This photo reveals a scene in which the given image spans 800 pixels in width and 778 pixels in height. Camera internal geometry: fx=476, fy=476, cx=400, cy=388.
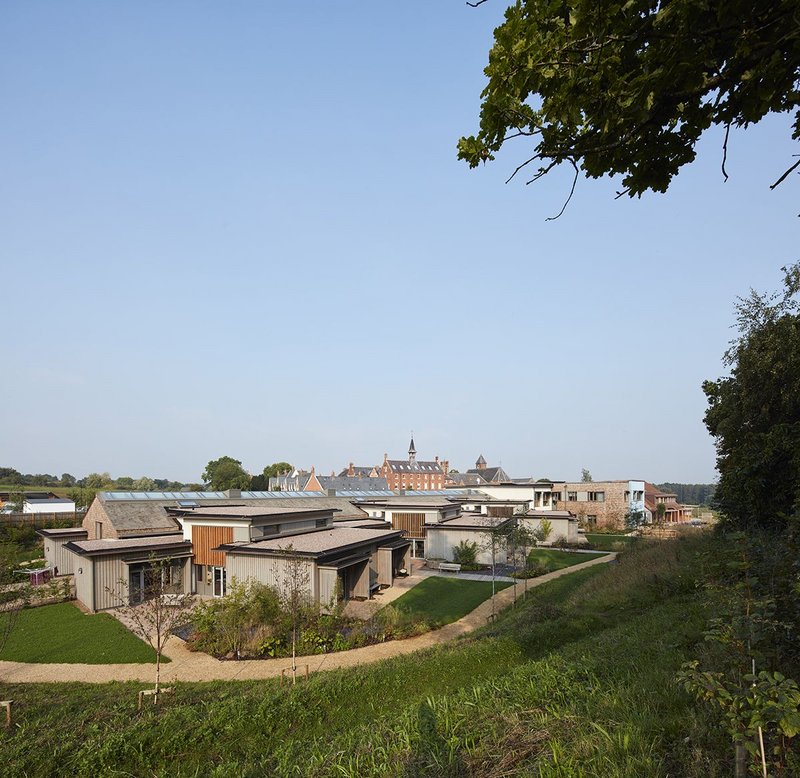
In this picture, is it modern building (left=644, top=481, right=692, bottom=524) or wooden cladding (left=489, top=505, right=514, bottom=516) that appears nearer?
wooden cladding (left=489, top=505, right=514, bottom=516)

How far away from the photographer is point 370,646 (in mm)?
16281

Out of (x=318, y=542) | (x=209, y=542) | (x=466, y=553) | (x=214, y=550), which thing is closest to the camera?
(x=318, y=542)

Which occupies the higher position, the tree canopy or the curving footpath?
the tree canopy

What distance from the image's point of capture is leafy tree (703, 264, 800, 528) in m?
16.4

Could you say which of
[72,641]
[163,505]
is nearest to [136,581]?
[72,641]

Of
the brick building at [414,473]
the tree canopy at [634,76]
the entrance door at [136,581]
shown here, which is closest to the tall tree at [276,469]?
the brick building at [414,473]

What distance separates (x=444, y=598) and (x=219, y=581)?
1142 cm

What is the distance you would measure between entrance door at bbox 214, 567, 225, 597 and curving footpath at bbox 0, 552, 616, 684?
6.85 m

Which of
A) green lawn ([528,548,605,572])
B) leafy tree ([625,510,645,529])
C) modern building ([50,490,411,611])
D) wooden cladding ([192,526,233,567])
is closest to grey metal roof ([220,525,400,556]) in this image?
modern building ([50,490,411,611])

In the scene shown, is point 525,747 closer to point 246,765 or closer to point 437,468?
point 246,765

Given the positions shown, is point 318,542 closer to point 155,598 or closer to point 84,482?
point 155,598

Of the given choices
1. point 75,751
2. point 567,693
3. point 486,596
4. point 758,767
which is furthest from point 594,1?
point 486,596

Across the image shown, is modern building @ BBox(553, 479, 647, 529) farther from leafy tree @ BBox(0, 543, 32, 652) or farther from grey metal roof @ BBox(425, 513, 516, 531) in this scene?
leafy tree @ BBox(0, 543, 32, 652)

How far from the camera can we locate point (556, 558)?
1340 inches
